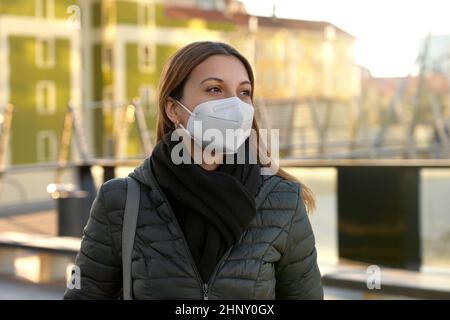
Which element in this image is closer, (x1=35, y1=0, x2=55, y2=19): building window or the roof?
the roof

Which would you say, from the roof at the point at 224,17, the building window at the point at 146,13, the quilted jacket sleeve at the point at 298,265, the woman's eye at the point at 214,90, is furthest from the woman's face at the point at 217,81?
the building window at the point at 146,13

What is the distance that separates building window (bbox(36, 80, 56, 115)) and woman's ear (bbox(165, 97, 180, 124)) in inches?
1410

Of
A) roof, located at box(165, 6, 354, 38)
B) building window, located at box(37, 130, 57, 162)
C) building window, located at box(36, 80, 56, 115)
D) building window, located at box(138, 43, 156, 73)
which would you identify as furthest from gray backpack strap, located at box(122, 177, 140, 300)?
building window, located at box(138, 43, 156, 73)

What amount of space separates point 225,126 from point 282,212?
0.24m

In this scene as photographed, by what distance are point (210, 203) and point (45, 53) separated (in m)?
36.3

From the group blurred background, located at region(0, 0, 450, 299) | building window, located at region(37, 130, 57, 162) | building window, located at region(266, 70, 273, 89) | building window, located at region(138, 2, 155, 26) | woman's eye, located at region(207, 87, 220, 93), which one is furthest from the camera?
building window, located at region(138, 2, 155, 26)

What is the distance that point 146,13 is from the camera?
44938mm

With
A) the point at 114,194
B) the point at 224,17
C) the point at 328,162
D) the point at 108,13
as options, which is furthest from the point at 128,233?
the point at 108,13

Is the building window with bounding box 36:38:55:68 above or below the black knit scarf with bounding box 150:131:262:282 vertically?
above

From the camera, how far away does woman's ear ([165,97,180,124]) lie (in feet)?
7.36

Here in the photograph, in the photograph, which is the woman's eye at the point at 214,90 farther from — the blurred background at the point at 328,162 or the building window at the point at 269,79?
the building window at the point at 269,79

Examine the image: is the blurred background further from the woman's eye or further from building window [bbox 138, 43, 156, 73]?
building window [bbox 138, 43, 156, 73]

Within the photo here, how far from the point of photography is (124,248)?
2.11m

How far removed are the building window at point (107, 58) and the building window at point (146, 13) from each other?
1974 millimetres
